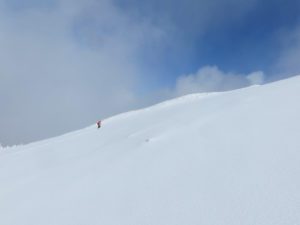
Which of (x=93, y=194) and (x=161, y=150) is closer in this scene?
(x=93, y=194)

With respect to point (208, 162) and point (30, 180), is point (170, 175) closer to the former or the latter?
point (208, 162)

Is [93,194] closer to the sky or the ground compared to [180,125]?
closer to the ground

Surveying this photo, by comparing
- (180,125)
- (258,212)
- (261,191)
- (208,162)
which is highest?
(180,125)

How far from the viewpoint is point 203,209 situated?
→ 311cm

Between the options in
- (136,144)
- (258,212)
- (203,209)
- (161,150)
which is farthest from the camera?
(136,144)

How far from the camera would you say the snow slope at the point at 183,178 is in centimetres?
305

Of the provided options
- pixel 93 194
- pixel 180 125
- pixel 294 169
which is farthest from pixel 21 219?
pixel 180 125

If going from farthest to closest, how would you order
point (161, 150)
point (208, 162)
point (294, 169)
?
point (161, 150) < point (208, 162) < point (294, 169)

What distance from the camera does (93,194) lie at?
14.0 feet

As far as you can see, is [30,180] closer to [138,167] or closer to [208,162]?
[138,167]

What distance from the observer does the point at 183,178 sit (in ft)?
13.3

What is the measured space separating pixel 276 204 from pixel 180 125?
4.41 meters

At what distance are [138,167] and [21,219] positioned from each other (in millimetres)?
1946

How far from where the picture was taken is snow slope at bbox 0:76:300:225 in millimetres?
3049
